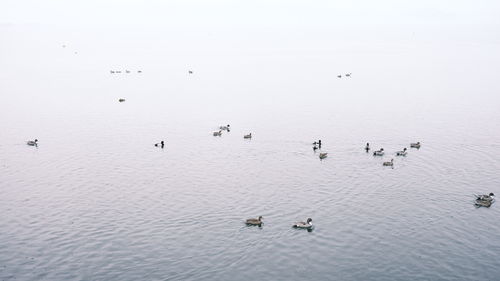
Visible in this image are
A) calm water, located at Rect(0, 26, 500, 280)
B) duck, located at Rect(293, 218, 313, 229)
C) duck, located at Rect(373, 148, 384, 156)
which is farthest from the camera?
duck, located at Rect(373, 148, 384, 156)

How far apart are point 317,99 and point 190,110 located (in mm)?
31456

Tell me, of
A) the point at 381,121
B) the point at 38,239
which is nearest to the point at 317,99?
the point at 381,121

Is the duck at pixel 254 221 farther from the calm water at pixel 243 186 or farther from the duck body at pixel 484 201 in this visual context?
the duck body at pixel 484 201

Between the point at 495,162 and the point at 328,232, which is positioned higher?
the point at 495,162

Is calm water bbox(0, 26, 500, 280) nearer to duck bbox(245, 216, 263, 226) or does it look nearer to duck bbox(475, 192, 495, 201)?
duck bbox(245, 216, 263, 226)

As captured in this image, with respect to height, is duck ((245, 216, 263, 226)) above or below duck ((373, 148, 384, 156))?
below

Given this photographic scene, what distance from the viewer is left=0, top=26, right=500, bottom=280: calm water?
47.3 metres

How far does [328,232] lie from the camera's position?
5322 cm

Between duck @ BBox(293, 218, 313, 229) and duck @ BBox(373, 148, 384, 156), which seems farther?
duck @ BBox(373, 148, 384, 156)

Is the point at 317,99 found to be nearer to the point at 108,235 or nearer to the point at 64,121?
the point at 64,121

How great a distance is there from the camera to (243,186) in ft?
216

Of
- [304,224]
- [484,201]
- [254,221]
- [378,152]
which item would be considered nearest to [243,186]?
[254,221]

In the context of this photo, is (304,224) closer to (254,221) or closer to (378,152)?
(254,221)

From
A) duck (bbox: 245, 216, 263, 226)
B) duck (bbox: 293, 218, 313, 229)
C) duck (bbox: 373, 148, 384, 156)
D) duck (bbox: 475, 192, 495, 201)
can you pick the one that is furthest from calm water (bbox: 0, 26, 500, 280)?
duck (bbox: 373, 148, 384, 156)
